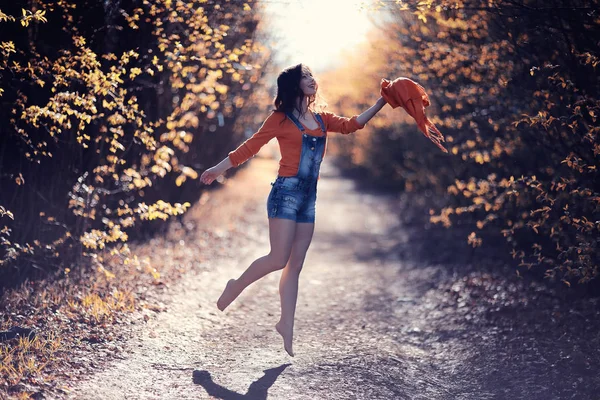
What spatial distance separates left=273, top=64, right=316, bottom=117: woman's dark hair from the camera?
425 centimetres

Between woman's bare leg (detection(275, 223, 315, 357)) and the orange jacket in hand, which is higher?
the orange jacket in hand

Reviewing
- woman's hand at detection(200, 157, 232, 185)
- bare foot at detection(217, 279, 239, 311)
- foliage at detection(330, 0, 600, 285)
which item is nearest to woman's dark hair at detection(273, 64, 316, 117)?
woman's hand at detection(200, 157, 232, 185)

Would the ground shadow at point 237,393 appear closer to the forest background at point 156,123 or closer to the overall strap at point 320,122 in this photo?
the forest background at point 156,123

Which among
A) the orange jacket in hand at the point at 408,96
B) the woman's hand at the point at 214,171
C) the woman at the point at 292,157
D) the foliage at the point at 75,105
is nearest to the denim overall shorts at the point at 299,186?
the woman at the point at 292,157

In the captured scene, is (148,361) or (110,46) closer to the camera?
(148,361)

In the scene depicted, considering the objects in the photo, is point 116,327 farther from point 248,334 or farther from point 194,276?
point 194,276

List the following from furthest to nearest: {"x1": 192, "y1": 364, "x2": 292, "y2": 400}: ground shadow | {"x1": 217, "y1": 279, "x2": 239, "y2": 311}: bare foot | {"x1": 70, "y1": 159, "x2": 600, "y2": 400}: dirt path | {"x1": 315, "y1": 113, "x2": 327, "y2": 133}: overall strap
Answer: {"x1": 217, "y1": 279, "x2": 239, "y2": 311}: bare foot, {"x1": 315, "y1": 113, "x2": 327, "y2": 133}: overall strap, {"x1": 70, "y1": 159, "x2": 600, "y2": 400}: dirt path, {"x1": 192, "y1": 364, "x2": 292, "y2": 400}: ground shadow

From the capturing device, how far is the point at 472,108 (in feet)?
23.8

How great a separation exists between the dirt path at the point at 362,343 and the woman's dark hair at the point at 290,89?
70.4 inches

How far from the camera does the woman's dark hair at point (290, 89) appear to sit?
13.9ft

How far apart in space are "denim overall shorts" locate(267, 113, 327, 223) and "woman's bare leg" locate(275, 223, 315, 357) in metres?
0.11

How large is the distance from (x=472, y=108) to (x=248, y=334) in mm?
3902

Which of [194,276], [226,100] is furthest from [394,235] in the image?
[194,276]

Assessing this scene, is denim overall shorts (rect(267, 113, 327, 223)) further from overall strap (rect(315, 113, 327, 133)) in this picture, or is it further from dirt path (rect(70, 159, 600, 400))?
dirt path (rect(70, 159, 600, 400))
